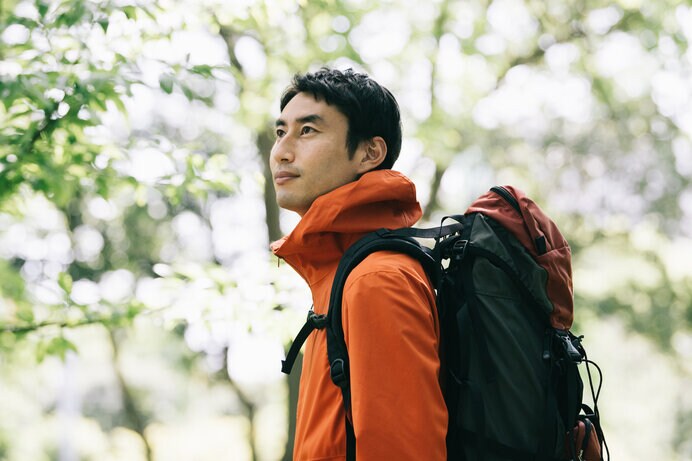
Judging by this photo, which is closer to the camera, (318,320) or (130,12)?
(318,320)

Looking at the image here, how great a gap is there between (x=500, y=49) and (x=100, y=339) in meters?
7.41

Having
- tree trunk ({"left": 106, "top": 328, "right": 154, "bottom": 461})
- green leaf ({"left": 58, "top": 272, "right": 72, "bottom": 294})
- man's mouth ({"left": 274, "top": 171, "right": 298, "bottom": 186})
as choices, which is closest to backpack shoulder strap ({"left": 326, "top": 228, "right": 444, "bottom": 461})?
man's mouth ({"left": 274, "top": 171, "right": 298, "bottom": 186})

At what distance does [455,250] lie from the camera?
1684mm

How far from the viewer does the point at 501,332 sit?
156cm

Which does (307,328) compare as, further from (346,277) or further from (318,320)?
(346,277)

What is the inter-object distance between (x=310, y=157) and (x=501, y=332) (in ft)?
2.26

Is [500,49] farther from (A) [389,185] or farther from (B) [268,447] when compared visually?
(B) [268,447]

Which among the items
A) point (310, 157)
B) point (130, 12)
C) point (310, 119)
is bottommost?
point (310, 157)

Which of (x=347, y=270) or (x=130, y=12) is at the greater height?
(x=130, y=12)

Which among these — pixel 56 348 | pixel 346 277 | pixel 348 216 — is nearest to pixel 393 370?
pixel 346 277

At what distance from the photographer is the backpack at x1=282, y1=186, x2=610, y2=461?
153 cm

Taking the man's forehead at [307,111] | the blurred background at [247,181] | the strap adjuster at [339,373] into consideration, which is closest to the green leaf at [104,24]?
the blurred background at [247,181]

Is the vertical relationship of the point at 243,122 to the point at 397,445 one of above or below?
above

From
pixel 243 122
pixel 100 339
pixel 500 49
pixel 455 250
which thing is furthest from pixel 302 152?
pixel 100 339
